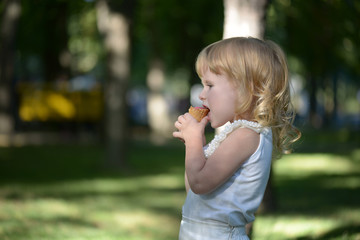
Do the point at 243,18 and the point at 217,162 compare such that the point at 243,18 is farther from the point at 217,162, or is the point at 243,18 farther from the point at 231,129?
the point at 217,162

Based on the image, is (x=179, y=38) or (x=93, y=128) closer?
(x=93, y=128)

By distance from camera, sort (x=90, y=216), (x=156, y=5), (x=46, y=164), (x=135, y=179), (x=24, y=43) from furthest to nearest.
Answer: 1. (x=24, y=43)
2. (x=156, y=5)
3. (x=46, y=164)
4. (x=135, y=179)
5. (x=90, y=216)

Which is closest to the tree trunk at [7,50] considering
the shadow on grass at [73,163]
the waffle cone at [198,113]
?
the shadow on grass at [73,163]

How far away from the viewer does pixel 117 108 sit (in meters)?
12.5

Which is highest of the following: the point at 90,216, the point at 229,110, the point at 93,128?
the point at 229,110

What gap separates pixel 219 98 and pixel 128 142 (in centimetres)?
1016

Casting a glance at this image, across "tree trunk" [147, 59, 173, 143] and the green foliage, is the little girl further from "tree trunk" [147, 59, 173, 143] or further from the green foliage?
"tree trunk" [147, 59, 173, 143]

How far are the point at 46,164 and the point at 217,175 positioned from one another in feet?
36.3

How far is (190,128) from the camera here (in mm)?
2627

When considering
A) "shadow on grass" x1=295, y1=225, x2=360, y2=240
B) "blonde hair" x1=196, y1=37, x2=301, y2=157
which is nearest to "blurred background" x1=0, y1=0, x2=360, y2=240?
"shadow on grass" x1=295, y1=225, x2=360, y2=240

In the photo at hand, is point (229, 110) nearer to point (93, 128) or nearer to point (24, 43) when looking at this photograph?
point (93, 128)

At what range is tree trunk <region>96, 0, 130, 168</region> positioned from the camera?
12.5 m

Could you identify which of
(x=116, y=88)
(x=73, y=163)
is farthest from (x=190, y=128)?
(x=73, y=163)

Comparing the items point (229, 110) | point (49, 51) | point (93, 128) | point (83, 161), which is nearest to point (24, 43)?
point (49, 51)
